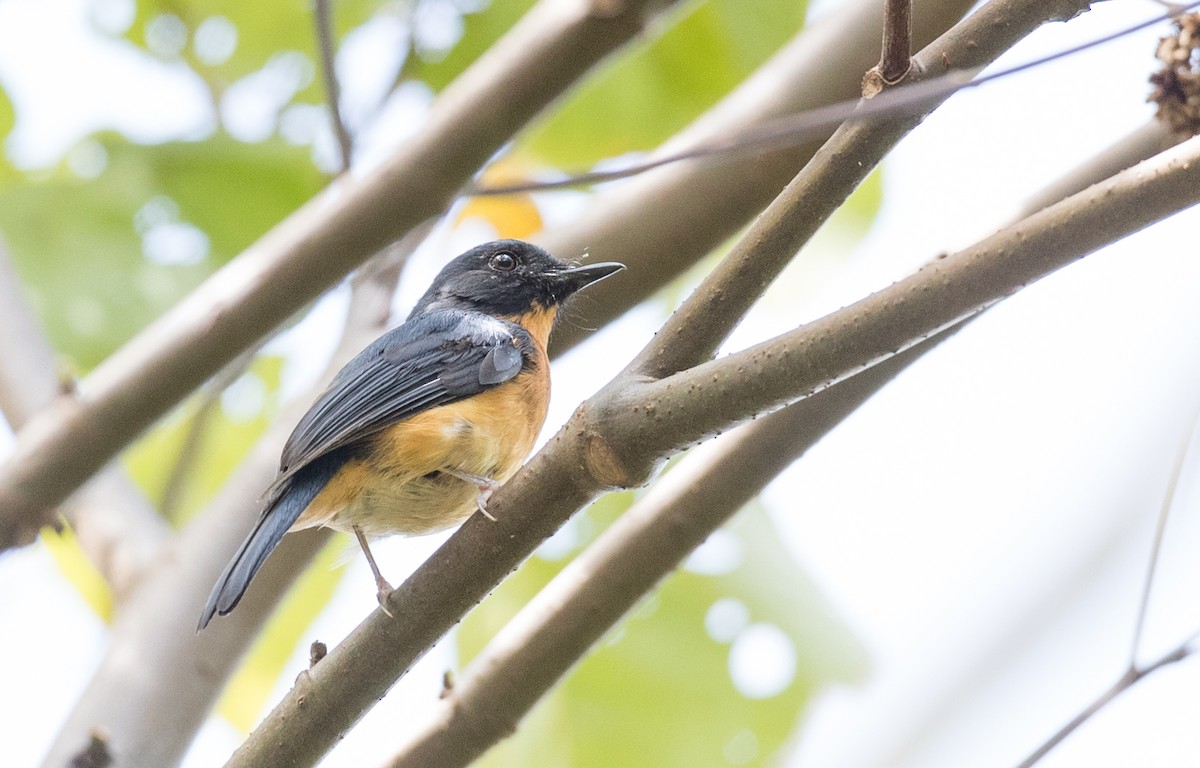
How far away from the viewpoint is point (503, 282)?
474cm

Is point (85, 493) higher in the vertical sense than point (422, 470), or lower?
higher

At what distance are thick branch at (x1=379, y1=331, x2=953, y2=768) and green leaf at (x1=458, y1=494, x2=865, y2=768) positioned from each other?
4.26 ft

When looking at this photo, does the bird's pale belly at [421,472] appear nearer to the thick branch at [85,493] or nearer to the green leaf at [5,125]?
the thick branch at [85,493]

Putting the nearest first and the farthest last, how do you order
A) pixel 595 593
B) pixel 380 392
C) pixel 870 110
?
pixel 870 110, pixel 595 593, pixel 380 392

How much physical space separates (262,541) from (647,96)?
2.61 m

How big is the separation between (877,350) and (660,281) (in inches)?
73.7

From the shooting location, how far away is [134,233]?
476cm

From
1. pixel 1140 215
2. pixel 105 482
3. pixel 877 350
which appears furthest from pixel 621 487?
pixel 105 482

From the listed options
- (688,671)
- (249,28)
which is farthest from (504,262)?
(688,671)

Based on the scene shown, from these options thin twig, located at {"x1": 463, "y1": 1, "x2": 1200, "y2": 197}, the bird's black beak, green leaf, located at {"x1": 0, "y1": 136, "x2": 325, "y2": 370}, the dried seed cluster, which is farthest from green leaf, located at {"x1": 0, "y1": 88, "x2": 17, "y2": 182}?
the dried seed cluster

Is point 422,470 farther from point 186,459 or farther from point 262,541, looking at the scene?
point 186,459

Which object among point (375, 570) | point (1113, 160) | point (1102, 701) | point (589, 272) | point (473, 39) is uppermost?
point (473, 39)

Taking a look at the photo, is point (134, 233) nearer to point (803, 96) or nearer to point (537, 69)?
point (537, 69)

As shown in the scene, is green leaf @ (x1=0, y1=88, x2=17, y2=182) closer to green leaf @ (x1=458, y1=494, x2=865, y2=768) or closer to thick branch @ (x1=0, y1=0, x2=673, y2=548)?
thick branch @ (x1=0, y1=0, x2=673, y2=548)
